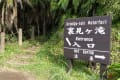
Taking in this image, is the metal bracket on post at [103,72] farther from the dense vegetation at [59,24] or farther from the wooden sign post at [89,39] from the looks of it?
the dense vegetation at [59,24]

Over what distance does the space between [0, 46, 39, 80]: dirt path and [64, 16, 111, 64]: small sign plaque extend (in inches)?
49.8

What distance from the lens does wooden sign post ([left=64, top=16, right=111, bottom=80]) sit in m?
6.08

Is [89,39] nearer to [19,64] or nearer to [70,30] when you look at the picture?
[70,30]

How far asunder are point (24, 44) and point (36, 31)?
9.99 ft

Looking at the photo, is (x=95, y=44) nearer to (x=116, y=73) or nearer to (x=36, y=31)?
(x=116, y=73)

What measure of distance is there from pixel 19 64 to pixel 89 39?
2590 millimetres

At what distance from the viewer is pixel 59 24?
11047 mm

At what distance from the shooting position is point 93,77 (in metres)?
6.66

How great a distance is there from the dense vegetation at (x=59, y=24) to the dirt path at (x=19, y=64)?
331 mm

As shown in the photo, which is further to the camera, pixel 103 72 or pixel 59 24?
pixel 59 24

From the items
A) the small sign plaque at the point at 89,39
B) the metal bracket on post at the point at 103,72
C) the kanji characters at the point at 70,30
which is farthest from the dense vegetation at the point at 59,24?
the kanji characters at the point at 70,30

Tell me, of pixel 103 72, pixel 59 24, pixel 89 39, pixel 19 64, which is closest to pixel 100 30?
pixel 89 39

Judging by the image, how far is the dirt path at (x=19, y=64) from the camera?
6949 millimetres

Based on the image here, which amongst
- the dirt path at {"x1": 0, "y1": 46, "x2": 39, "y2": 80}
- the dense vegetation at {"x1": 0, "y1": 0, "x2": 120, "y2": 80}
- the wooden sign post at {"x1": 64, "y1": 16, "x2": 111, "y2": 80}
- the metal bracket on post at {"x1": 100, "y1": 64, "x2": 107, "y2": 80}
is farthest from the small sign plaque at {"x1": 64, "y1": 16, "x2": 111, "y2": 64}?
the dirt path at {"x1": 0, "y1": 46, "x2": 39, "y2": 80}
